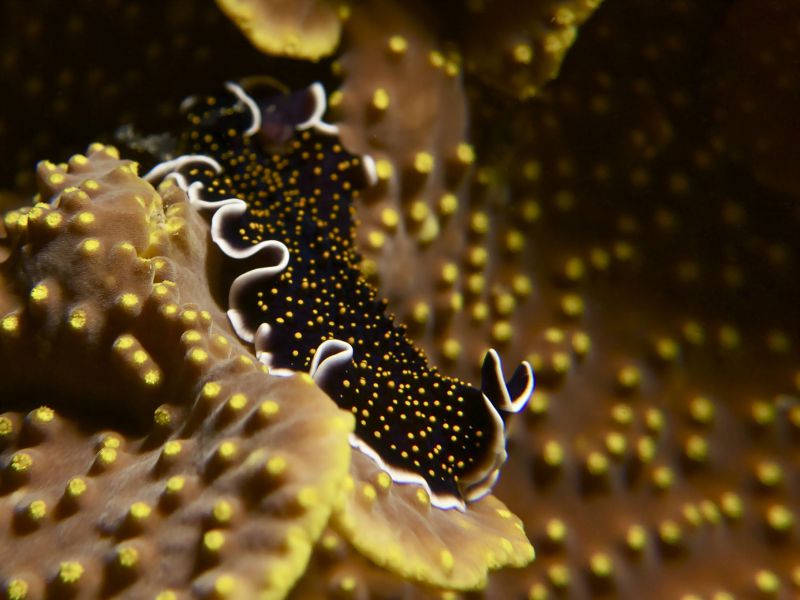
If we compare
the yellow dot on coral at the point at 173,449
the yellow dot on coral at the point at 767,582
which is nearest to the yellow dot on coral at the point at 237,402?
the yellow dot on coral at the point at 173,449

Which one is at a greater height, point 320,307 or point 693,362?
point 693,362

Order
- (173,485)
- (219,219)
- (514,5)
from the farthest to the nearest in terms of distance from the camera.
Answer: (514,5) < (219,219) < (173,485)

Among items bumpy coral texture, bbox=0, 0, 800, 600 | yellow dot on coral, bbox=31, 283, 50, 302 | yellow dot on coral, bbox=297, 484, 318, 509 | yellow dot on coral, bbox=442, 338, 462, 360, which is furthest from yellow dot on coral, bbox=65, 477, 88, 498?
yellow dot on coral, bbox=442, 338, 462, 360

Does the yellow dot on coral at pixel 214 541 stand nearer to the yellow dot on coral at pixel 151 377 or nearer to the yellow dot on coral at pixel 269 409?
the yellow dot on coral at pixel 269 409

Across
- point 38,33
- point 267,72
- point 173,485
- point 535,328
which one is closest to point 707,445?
point 535,328

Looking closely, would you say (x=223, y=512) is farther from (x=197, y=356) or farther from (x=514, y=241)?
(x=514, y=241)

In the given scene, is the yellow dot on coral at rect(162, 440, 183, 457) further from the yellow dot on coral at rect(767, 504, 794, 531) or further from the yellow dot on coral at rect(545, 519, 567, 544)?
the yellow dot on coral at rect(767, 504, 794, 531)

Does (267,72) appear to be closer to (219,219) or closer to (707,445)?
(219,219)
